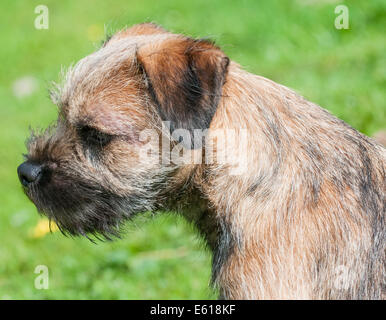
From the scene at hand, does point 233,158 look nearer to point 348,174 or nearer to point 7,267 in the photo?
point 348,174

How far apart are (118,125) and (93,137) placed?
208 millimetres

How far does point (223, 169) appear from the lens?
361 centimetres

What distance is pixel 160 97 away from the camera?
3.50m

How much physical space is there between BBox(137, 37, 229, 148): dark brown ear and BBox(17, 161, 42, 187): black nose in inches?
36.8

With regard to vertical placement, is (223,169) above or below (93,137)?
below

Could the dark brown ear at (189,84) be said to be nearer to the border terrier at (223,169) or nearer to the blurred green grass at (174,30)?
the border terrier at (223,169)

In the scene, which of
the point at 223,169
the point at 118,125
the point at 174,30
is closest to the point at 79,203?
the point at 118,125

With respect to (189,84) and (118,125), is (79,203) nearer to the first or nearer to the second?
(118,125)

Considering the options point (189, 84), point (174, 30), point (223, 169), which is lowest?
point (223, 169)

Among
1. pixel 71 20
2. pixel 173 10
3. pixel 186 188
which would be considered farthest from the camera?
pixel 71 20

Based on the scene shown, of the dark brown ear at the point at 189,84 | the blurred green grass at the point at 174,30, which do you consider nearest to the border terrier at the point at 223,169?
the dark brown ear at the point at 189,84

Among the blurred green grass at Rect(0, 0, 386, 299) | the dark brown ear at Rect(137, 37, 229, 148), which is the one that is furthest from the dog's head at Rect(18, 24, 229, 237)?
the blurred green grass at Rect(0, 0, 386, 299)

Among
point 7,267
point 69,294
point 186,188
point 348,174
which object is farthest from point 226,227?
point 7,267

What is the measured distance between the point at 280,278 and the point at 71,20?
32.1 feet
